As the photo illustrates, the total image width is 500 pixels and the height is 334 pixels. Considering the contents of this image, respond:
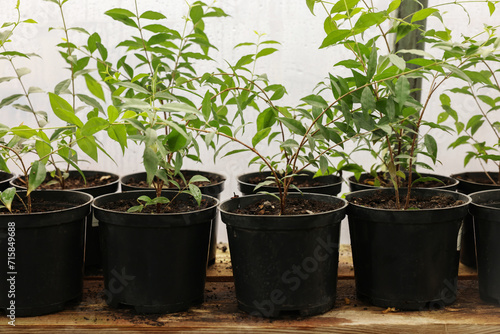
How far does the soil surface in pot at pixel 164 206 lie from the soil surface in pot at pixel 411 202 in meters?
0.40

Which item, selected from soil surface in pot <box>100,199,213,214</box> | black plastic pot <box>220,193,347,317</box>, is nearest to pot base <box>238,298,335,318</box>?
black plastic pot <box>220,193,347,317</box>

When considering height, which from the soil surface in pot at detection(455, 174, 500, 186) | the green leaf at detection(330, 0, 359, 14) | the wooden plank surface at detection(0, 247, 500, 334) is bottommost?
the wooden plank surface at detection(0, 247, 500, 334)

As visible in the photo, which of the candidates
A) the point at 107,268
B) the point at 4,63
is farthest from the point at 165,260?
the point at 4,63

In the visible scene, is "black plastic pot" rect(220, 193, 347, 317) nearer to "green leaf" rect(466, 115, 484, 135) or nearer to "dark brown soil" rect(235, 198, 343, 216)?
"dark brown soil" rect(235, 198, 343, 216)

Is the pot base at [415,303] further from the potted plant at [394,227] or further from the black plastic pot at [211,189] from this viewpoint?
the black plastic pot at [211,189]

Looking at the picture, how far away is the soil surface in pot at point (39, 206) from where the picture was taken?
134 centimetres

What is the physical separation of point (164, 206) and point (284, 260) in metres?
0.36

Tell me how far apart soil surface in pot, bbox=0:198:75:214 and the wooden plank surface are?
242 millimetres

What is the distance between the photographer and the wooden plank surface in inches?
48.4

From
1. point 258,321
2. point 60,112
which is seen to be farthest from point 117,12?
point 258,321

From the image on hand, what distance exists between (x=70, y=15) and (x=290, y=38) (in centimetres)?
71

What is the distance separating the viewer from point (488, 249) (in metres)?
1.35

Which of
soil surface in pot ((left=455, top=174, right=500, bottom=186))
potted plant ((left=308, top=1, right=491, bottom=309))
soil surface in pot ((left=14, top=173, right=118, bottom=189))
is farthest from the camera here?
soil surface in pot ((left=455, top=174, right=500, bottom=186))

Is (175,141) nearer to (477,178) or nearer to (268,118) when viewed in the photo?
(268,118)
